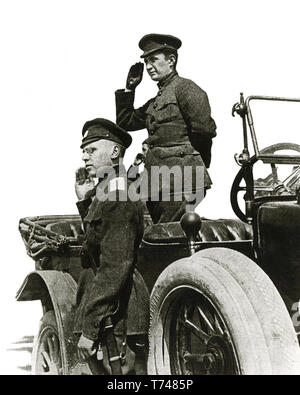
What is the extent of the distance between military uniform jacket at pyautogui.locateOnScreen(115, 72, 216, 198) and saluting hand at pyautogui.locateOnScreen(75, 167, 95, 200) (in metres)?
0.62

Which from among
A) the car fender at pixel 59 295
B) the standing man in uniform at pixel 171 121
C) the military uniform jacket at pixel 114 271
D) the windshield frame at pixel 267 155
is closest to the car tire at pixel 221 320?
the military uniform jacket at pixel 114 271

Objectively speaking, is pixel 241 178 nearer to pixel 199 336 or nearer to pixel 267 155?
pixel 267 155

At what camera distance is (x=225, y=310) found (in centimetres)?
272

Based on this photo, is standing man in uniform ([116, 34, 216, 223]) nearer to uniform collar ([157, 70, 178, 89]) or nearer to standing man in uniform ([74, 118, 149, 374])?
uniform collar ([157, 70, 178, 89])

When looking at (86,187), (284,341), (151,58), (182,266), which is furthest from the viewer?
(86,187)

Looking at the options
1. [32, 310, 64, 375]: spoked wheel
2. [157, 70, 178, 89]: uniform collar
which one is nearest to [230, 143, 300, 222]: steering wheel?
[157, 70, 178, 89]: uniform collar

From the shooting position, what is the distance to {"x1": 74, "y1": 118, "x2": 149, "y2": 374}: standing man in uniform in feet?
10.3

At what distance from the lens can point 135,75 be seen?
4.48 metres

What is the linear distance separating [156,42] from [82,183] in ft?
4.32

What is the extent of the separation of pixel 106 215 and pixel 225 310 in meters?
0.89

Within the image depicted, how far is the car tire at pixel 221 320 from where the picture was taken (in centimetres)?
263

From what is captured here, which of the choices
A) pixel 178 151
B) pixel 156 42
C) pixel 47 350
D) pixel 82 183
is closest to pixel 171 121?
pixel 178 151

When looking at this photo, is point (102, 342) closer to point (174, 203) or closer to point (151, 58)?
point (174, 203)
